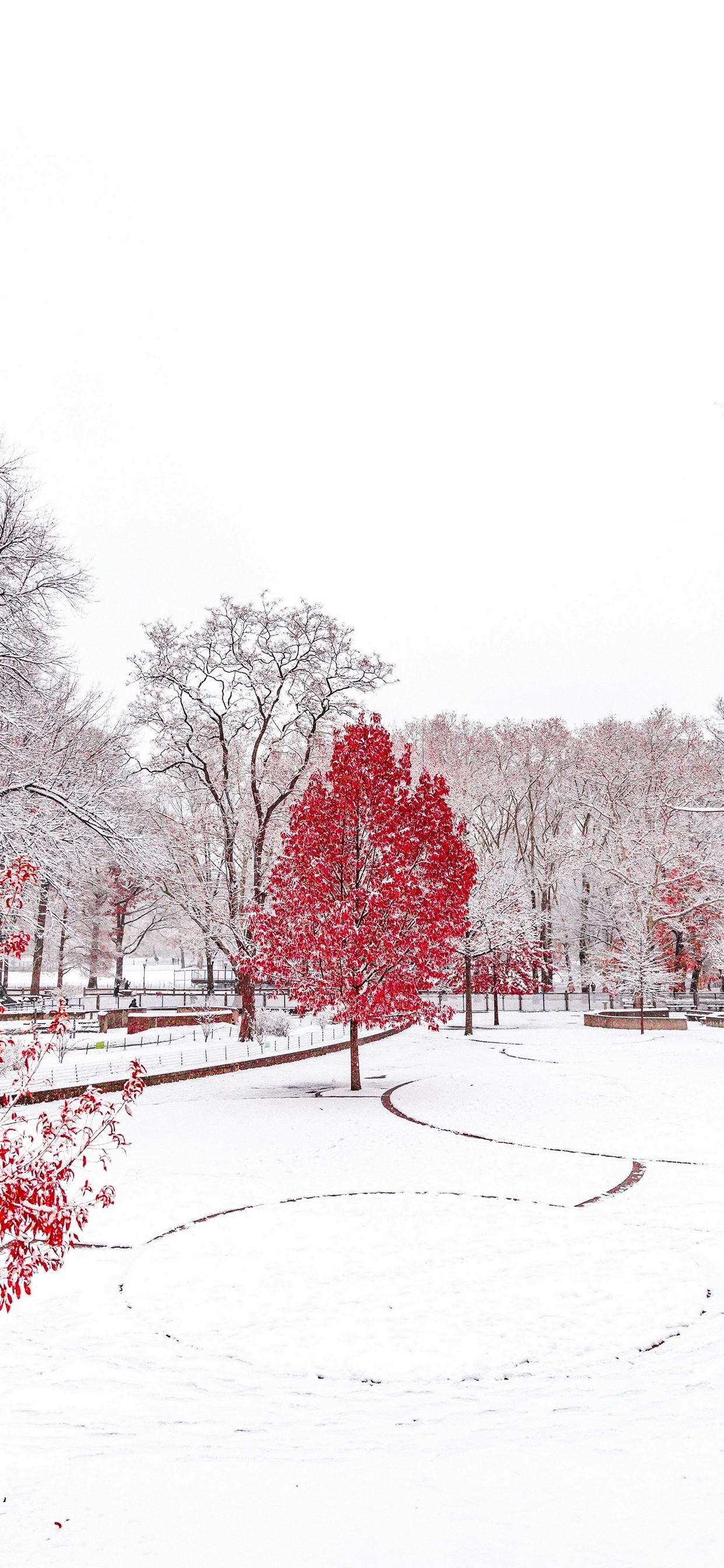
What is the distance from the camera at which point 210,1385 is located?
6.07 metres

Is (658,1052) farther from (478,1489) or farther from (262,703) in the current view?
(478,1489)

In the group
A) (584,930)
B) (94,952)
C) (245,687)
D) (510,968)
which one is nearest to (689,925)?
(510,968)

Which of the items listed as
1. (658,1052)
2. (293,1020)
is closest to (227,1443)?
(658,1052)

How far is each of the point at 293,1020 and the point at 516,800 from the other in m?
19.6

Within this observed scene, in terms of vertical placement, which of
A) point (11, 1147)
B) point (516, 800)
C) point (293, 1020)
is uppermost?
point (516, 800)

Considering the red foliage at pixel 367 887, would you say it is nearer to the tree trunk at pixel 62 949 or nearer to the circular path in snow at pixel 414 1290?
the circular path in snow at pixel 414 1290

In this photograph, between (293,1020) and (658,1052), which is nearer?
(658,1052)

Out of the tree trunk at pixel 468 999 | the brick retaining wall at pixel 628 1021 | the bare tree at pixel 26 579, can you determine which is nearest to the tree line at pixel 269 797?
the bare tree at pixel 26 579

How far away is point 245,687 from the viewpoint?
29.5 meters

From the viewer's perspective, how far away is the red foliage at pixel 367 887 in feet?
61.1

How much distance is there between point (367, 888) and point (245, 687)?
12181 mm

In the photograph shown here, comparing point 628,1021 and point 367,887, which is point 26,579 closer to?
point 367,887

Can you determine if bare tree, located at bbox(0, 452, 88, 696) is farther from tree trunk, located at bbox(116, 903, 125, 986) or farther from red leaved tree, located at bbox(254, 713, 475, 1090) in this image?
tree trunk, located at bbox(116, 903, 125, 986)

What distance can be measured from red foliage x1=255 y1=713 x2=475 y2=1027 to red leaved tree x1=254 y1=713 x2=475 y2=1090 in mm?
22
